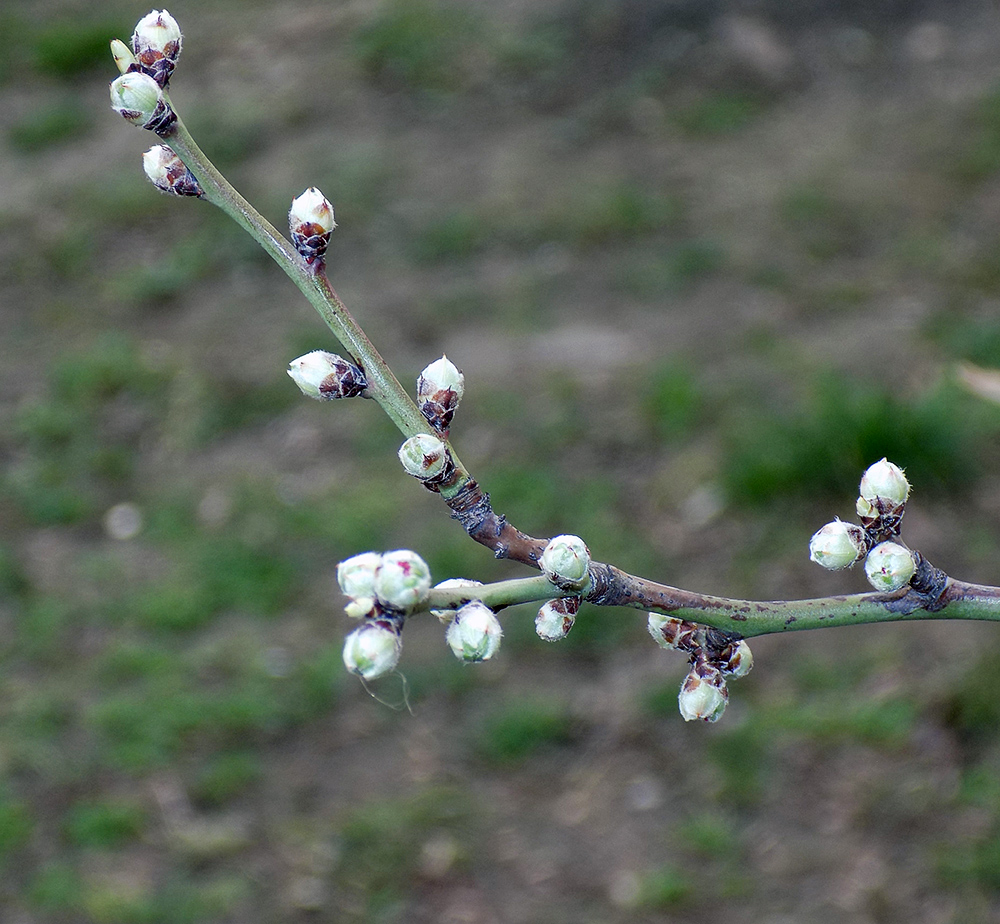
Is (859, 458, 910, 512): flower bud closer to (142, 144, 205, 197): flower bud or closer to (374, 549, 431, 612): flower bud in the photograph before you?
(374, 549, 431, 612): flower bud

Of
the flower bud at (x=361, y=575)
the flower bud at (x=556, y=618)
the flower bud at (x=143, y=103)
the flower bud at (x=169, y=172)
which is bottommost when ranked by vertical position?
the flower bud at (x=361, y=575)

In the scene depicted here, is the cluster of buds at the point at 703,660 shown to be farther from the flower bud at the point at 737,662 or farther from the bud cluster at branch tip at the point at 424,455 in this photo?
the bud cluster at branch tip at the point at 424,455

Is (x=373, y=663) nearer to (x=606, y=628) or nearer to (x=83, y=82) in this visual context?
(x=606, y=628)

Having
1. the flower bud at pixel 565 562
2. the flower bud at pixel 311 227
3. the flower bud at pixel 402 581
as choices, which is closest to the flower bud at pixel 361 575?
the flower bud at pixel 402 581

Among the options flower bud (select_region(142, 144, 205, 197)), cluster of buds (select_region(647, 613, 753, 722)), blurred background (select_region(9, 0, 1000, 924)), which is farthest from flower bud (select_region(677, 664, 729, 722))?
blurred background (select_region(9, 0, 1000, 924))

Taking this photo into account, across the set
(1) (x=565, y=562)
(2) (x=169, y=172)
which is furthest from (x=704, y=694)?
(2) (x=169, y=172)

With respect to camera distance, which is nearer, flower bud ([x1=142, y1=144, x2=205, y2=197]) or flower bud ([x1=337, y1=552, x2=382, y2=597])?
flower bud ([x1=337, y1=552, x2=382, y2=597])
